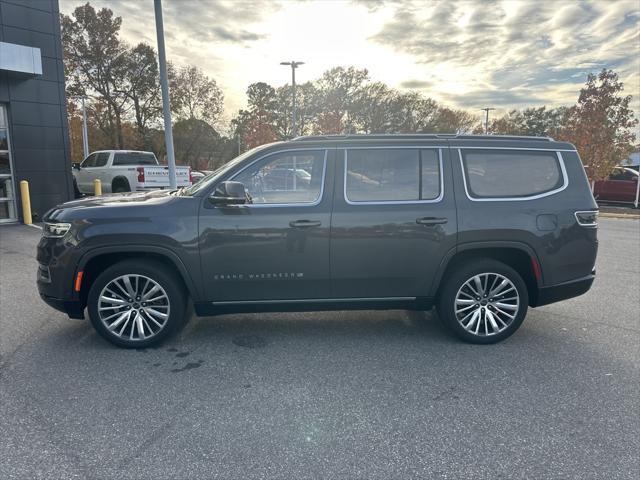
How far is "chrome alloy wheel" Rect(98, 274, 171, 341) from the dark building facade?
1003cm

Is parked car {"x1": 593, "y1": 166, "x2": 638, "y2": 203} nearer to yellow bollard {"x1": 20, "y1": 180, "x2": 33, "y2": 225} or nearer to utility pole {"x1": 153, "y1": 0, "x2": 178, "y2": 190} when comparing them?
utility pole {"x1": 153, "y1": 0, "x2": 178, "y2": 190}

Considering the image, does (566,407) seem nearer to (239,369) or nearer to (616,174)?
(239,369)

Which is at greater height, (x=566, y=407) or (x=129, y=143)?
(x=129, y=143)

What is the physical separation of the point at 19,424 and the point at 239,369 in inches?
60.3

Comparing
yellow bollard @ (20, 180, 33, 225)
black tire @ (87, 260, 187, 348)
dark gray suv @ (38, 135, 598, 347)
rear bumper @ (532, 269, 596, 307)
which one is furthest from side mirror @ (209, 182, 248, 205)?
yellow bollard @ (20, 180, 33, 225)

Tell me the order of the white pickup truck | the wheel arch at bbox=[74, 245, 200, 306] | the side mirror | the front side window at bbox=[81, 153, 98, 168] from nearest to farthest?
the side mirror → the wheel arch at bbox=[74, 245, 200, 306] → the white pickup truck → the front side window at bbox=[81, 153, 98, 168]

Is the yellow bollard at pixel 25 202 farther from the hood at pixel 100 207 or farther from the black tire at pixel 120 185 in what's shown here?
the hood at pixel 100 207

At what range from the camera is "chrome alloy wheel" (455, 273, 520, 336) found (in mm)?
4227

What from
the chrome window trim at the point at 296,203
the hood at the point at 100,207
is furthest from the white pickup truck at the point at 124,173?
the chrome window trim at the point at 296,203

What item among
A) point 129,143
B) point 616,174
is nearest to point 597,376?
point 616,174

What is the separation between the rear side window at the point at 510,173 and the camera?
4.21 meters

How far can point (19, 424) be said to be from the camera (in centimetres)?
292

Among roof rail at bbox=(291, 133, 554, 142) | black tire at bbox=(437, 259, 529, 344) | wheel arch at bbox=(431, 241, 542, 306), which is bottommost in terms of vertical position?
black tire at bbox=(437, 259, 529, 344)

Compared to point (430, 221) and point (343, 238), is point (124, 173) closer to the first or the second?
point (343, 238)
